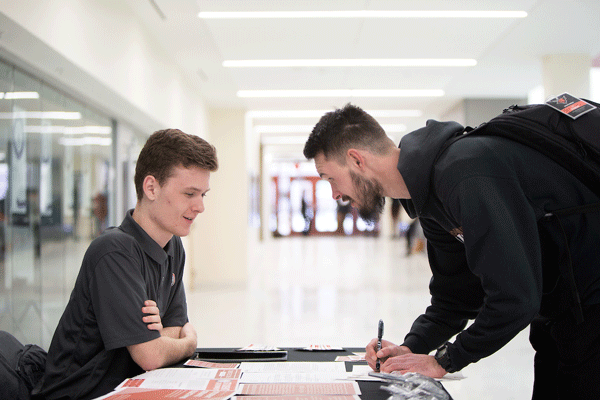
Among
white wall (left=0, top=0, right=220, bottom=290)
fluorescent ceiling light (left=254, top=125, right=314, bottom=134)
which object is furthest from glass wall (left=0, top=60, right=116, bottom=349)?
fluorescent ceiling light (left=254, top=125, right=314, bottom=134)

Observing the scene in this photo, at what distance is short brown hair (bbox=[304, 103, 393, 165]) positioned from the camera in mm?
1568

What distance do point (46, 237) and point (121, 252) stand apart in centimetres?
313

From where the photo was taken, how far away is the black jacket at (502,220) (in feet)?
3.85

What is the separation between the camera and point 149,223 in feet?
5.47

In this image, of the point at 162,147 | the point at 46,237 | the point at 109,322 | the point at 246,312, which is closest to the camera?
the point at 109,322

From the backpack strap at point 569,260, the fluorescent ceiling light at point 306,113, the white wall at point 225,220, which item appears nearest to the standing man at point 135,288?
the backpack strap at point 569,260

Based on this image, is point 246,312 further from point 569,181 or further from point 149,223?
point 569,181

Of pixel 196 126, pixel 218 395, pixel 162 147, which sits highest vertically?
pixel 196 126

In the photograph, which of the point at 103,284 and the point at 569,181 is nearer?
the point at 569,181

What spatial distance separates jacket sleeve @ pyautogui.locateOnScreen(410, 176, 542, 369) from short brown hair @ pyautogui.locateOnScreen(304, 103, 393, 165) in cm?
40

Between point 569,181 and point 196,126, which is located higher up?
point 196,126

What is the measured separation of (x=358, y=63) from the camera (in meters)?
6.89

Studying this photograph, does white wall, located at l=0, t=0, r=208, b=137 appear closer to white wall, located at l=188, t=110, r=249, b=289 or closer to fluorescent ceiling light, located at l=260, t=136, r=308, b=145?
white wall, located at l=188, t=110, r=249, b=289

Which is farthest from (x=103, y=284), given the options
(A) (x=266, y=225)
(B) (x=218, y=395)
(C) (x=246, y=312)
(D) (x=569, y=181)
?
(A) (x=266, y=225)
